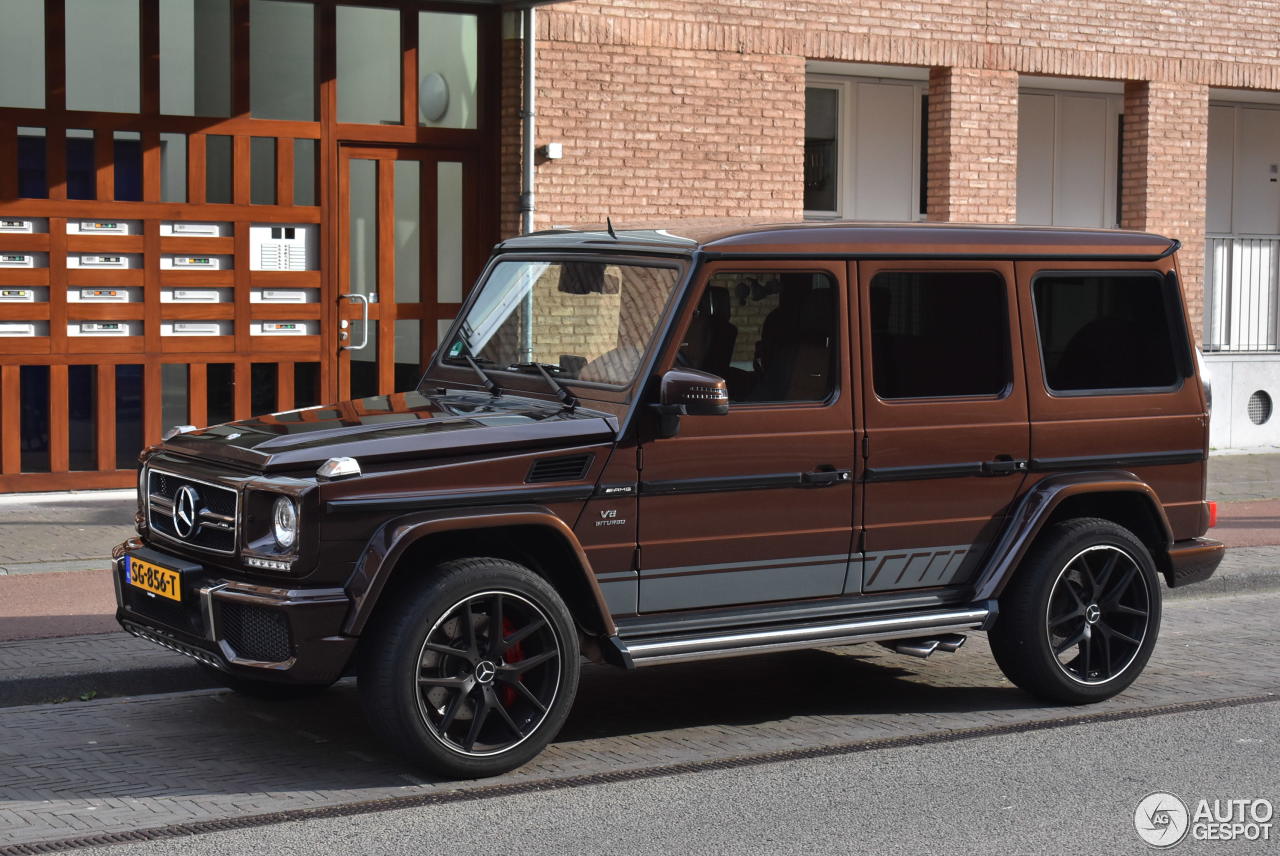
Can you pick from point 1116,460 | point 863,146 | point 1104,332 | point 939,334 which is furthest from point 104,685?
point 863,146

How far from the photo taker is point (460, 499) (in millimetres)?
5848

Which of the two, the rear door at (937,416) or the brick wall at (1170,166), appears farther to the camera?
the brick wall at (1170,166)

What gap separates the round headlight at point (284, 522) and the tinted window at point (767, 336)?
158cm

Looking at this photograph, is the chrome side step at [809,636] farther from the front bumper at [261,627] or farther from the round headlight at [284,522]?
the round headlight at [284,522]

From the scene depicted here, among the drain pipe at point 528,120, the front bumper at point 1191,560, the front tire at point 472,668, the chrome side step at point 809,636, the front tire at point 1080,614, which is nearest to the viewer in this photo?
the front tire at point 472,668

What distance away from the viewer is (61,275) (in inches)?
488

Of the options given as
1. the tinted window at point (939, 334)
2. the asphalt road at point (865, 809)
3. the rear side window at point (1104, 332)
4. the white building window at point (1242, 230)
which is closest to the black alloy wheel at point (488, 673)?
the asphalt road at point (865, 809)

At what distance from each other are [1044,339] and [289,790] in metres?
3.60

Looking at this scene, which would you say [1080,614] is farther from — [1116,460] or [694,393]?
[694,393]

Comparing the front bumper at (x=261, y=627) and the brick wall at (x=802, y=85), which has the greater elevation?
the brick wall at (x=802, y=85)

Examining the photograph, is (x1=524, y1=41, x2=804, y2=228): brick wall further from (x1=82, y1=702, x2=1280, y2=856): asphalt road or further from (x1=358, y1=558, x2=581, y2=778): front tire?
(x1=358, y1=558, x2=581, y2=778): front tire

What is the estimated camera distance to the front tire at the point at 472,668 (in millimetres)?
5723

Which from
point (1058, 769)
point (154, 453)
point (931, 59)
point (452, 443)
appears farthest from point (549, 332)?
point (931, 59)

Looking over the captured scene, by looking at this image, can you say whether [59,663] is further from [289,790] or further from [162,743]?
[289,790]
